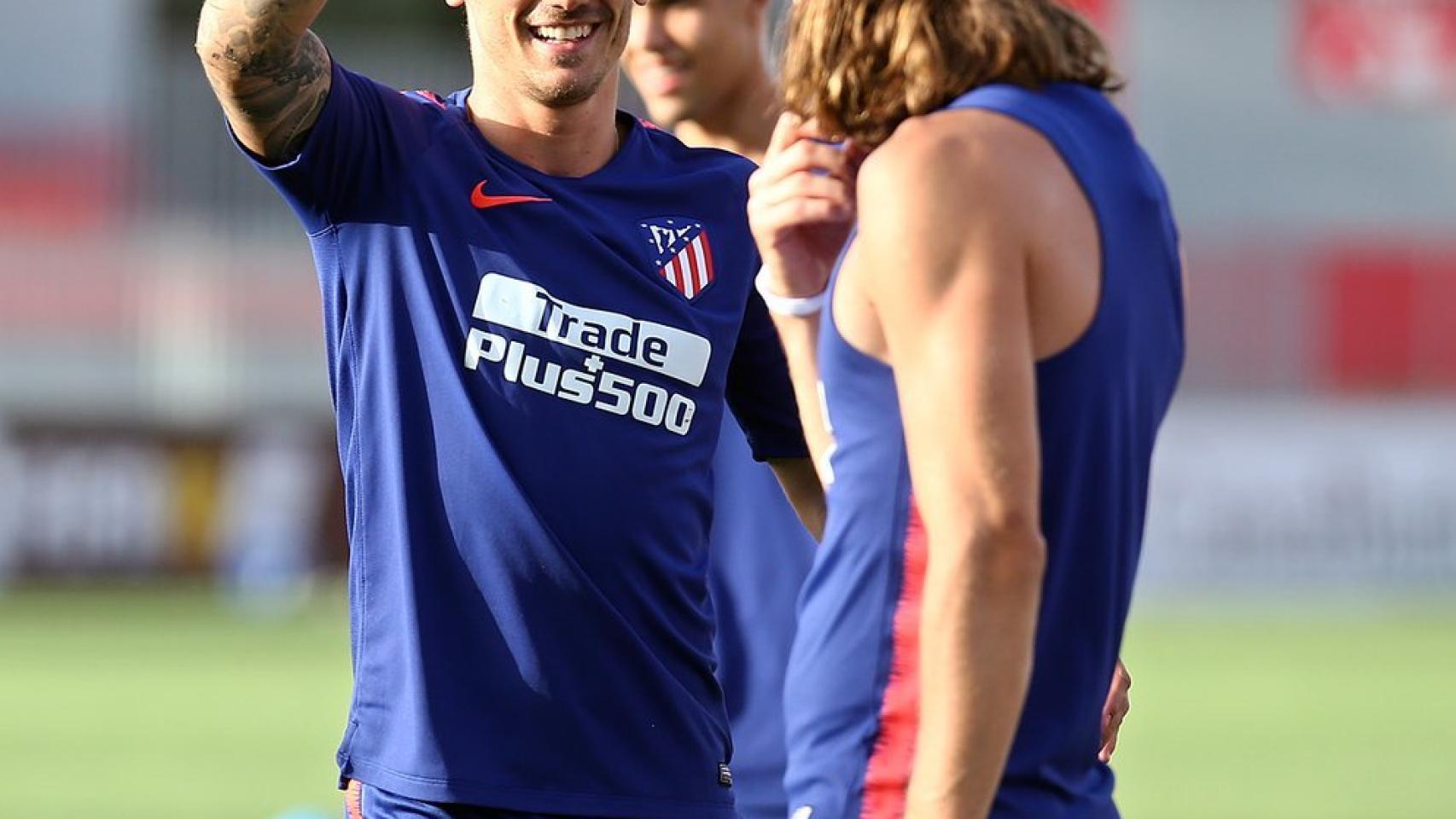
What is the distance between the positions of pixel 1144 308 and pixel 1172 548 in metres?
18.6

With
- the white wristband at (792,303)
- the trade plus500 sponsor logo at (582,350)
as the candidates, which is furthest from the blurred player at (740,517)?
the white wristband at (792,303)

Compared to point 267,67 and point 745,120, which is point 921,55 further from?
point 745,120

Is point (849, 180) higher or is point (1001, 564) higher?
point (849, 180)

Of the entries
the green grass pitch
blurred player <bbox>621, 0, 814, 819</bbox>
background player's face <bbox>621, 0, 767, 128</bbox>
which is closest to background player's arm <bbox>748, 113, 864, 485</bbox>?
blurred player <bbox>621, 0, 814, 819</bbox>

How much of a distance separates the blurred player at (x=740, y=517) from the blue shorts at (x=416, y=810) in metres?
1.41

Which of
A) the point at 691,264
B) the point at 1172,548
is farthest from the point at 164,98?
the point at 691,264

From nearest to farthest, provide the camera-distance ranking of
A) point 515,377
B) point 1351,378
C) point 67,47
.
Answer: point 515,377 < point 1351,378 < point 67,47

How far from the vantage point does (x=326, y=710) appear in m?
13.6

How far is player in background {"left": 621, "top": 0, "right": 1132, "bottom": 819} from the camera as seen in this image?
5145 mm

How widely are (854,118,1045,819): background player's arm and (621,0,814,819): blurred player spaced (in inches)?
89.2

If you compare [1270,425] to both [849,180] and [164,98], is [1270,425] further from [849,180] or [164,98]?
[849,180]

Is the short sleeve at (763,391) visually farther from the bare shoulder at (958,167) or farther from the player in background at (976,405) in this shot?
the bare shoulder at (958,167)

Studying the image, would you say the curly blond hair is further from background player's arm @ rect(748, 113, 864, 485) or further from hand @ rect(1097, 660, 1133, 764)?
hand @ rect(1097, 660, 1133, 764)

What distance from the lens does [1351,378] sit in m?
23.1
